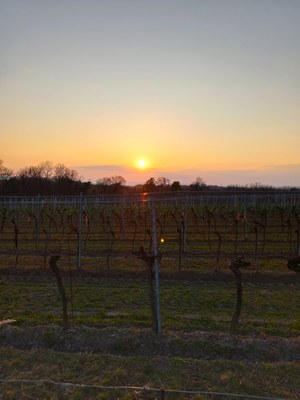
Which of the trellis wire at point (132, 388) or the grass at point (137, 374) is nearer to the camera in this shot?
the trellis wire at point (132, 388)

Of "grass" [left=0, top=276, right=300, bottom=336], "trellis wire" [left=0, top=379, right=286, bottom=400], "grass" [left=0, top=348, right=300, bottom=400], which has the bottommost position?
"grass" [left=0, top=276, right=300, bottom=336]

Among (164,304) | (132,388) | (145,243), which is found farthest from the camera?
(145,243)

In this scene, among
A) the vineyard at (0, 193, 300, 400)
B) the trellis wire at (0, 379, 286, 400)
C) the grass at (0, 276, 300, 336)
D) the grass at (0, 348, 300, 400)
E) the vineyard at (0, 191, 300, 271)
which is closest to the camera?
the trellis wire at (0, 379, 286, 400)

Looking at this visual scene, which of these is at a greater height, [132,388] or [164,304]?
[132,388]

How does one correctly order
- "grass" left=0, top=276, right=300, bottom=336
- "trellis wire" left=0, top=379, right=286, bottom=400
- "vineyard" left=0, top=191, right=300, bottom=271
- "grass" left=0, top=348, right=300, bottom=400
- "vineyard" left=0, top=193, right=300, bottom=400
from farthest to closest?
"vineyard" left=0, top=191, right=300, bottom=271 < "grass" left=0, top=276, right=300, bottom=336 < "vineyard" left=0, top=193, right=300, bottom=400 < "grass" left=0, top=348, right=300, bottom=400 < "trellis wire" left=0, top=379, right=286, bottom=400

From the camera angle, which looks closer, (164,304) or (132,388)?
(132,388)

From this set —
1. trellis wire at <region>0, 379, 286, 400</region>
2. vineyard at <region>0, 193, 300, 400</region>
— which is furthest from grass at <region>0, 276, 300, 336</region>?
trellis wire at <region>0, 379, 286, 400</region>

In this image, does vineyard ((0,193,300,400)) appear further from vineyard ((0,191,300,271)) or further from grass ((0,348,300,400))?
vineyard ((0,191,300,271))

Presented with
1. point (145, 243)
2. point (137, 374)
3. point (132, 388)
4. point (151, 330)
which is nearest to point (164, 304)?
point (151, 330)

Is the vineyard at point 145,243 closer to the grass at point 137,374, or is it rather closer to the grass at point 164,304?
the grass at point 164,304

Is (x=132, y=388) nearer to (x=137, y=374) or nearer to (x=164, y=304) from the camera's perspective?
(x=137, y=374)

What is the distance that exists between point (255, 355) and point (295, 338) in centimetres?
89

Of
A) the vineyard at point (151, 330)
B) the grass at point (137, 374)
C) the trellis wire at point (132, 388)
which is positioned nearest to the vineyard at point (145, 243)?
the vineyard at point (151, 330)

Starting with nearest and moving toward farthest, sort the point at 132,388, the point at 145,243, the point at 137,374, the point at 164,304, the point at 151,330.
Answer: the point at 132,388 → the point at 137,374 → the point at 151,330 → the point at 164,304 → the point at 145,243
